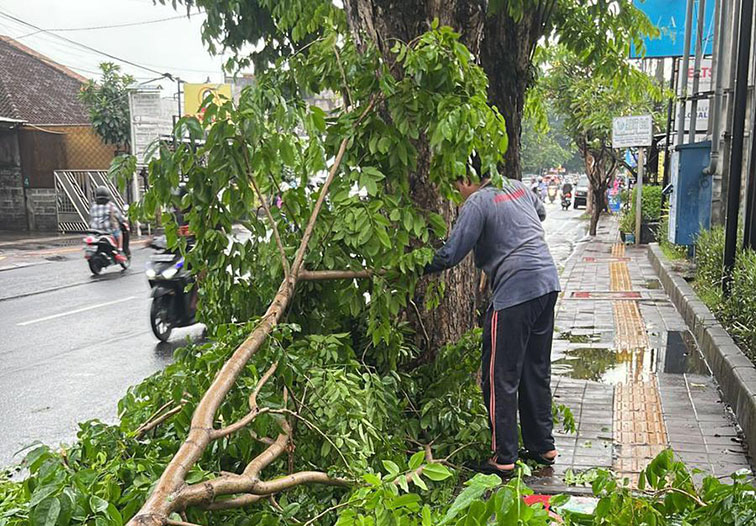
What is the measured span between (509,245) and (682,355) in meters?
3.84

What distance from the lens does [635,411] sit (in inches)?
222

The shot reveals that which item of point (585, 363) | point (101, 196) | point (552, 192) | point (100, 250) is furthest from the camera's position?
point (552, 192)

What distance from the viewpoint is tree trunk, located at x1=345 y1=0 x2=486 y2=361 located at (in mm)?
4426

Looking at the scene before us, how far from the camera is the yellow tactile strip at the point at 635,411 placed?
4699 millimetres

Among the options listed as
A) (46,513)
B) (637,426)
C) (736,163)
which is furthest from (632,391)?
(46,513)

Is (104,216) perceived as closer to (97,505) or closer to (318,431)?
(318,431)

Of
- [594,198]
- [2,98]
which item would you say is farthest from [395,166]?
[2,98]

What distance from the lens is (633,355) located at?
7418 millimetres

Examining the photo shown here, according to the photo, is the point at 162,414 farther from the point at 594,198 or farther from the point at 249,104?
the point at 594,198

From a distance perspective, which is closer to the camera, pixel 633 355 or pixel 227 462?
pixel 227 462

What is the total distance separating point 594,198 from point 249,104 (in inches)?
775

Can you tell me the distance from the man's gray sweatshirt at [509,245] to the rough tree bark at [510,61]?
6.18 feet

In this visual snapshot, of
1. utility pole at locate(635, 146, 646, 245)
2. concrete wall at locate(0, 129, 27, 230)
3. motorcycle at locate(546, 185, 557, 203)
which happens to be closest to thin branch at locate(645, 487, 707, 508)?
utility pole at locate(635, 146, 646, 245)

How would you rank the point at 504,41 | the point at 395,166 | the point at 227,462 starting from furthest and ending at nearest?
the point at 504,41, the point at 395,166, the point at 227,462
